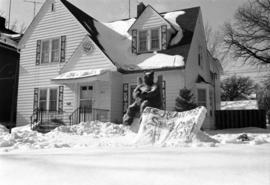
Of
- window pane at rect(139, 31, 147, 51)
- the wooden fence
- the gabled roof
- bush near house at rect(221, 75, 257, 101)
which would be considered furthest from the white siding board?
bush near house at rect(221, 75, 257, 101)

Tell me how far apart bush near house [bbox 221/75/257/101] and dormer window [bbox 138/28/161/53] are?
1393 inches

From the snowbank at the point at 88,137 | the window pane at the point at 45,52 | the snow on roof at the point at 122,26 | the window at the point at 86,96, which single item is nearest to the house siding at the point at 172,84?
the snowbank at the point at 88,137

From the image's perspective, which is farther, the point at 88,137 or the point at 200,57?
the point at 200,57

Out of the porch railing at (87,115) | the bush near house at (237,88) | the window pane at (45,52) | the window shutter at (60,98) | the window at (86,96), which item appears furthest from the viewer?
the bush near house at (237,88)

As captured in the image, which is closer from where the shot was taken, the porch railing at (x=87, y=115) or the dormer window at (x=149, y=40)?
the porch railing at (x=87, y=115)

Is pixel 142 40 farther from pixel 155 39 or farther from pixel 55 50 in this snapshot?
pixel 55 50

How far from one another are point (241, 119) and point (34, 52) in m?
12.5

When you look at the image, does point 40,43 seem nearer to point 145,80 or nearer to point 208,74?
point 145,80

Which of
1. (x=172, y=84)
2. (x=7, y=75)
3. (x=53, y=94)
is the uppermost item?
(x=7, y=75)

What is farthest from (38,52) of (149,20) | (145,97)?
(145,97)

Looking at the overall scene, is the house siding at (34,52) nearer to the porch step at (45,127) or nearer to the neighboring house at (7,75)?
the neighboring house at (7,75)

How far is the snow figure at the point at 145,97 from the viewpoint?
931cm

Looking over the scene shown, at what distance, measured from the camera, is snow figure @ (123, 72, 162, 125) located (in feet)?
30.6

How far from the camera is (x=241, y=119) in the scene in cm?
1514
